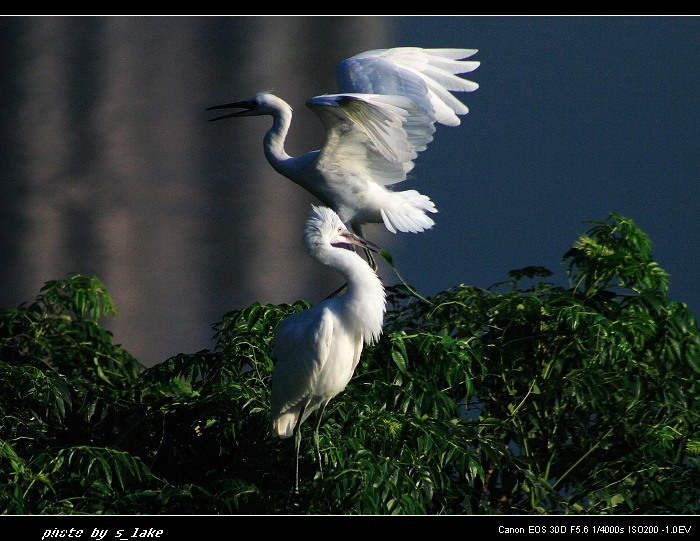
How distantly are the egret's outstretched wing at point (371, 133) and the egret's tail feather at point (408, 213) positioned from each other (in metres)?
0.13

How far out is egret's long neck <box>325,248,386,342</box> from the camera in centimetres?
249

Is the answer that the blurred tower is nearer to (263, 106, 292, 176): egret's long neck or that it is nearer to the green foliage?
(263, 106, 292, 176): egret's long neck

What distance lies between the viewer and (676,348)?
8.58 feet

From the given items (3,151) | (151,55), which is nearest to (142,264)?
(3,151)

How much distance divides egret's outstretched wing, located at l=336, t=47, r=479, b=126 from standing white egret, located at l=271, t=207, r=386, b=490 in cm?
64

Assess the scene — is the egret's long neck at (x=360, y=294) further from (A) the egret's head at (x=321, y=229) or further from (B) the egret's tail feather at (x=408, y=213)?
(B) the egret's tail feather at (x=408, y=213)

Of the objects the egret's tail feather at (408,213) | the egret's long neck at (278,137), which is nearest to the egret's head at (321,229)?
the egret's tail feather at (408,213)

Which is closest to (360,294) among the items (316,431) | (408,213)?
(316,431)

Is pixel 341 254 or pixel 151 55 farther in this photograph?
pixel 151 55

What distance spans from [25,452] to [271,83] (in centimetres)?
481

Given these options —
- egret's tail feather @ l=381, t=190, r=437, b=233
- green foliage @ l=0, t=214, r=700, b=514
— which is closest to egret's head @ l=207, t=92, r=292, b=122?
egret's tail feather @ l=381, t=190, r=437, b=233

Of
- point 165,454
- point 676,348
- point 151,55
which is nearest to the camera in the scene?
point 165,454

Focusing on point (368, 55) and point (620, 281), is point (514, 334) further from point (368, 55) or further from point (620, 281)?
point (368, 55)

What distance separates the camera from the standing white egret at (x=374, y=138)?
116 inches
